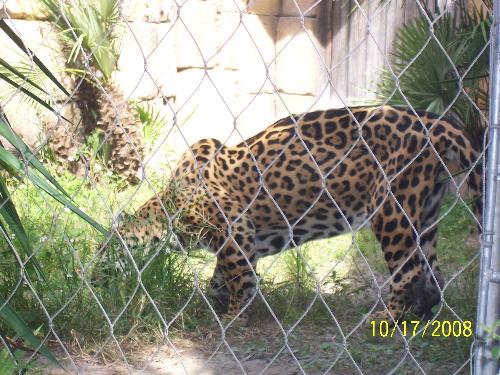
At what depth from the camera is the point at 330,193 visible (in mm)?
4250

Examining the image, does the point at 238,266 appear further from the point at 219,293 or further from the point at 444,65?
the point at 444,65

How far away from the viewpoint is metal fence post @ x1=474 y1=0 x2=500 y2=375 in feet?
6.79

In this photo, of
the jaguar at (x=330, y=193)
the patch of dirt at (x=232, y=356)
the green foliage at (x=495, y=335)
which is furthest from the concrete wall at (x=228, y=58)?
the green foliage at (x=495, y=335)

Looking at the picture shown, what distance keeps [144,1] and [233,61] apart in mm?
1541

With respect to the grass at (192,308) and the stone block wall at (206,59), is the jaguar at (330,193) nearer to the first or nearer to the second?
the grass at (192,308)

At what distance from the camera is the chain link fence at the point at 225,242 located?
2449 mm

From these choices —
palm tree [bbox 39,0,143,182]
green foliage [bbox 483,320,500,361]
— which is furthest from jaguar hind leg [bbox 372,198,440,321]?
palm tree [bbox 39,0,143,182]

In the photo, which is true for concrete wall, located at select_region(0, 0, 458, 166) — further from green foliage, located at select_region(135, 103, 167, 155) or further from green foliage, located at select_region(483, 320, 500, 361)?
green foliage, located at select_region(483, 320, 500, 361)

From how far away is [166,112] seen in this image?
8.19m

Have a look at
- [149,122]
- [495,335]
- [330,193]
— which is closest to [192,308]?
[330,193]

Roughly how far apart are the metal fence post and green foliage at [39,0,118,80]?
456cm

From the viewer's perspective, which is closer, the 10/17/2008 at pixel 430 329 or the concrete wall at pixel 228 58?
the 10/17/2008 at pixel 430 329

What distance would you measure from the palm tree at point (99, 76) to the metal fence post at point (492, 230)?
4.66m

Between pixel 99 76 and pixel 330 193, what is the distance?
3.43 metres
